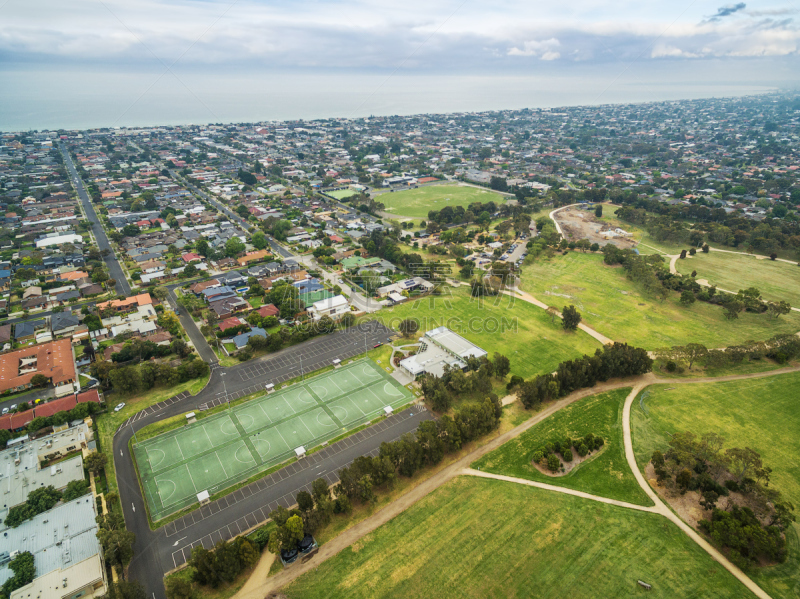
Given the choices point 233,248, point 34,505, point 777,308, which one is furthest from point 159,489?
point 777,308

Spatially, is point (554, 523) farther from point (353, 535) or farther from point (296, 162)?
point (296, 162)

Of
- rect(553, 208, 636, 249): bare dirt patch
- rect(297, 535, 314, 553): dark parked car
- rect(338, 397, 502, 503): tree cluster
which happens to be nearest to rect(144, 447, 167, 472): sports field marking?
rect(297, 535, 314, 553): dark parked car

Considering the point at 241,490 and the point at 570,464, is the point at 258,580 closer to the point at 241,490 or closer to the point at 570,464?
the point at 241,490

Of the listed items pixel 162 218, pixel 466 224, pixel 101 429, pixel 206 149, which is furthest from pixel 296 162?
pixel 101 429

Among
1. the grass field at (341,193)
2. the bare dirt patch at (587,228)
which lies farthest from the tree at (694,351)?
the grass field at (341,193)

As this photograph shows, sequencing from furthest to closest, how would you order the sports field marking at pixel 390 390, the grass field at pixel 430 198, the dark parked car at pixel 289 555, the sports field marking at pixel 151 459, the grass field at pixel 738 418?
1. the grass field at pixel 430 198
2. the sports field marking at pixel 390 390
3. the grass field at pixel 738 418
4. the sports field marking at pixel 151 459
5. the dark parked car at pixel 289 555

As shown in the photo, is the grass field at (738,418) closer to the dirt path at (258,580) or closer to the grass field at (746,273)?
the grass field at (746,273)

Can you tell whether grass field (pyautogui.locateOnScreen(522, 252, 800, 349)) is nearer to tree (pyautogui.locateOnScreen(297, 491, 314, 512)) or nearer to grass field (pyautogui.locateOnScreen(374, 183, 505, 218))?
grass field (pyautogui.locateOnScreen(374, 183, 505, 218))
